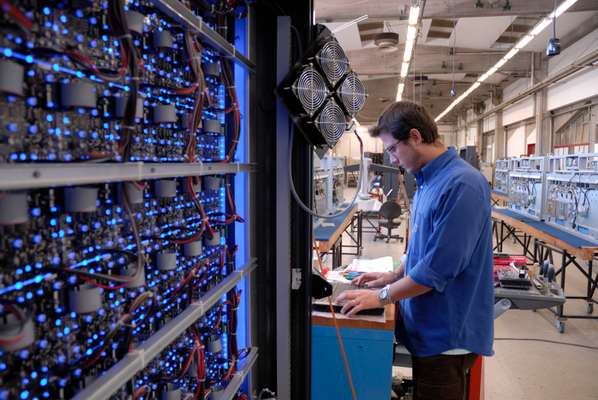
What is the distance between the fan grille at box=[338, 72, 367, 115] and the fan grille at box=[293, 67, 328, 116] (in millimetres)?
132

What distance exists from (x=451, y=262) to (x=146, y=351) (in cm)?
112

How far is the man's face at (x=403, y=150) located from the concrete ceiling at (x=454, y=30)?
4.82 m

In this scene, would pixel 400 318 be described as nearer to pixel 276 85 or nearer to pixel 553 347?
pixel 276 85

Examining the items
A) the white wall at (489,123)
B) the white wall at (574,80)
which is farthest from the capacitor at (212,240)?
the white wall at (489,123)

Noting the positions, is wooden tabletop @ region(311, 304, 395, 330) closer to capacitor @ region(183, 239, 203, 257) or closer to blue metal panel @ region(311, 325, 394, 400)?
blue metal panel @ region(311, 325, 394, 400)

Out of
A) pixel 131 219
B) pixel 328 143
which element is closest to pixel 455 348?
pixel 328 143

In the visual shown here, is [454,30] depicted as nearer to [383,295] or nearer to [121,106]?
[383,295]

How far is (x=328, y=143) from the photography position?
1751mm

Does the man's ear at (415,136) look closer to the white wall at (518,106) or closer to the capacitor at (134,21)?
the capacitor at (134,21)

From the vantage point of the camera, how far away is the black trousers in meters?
1.78

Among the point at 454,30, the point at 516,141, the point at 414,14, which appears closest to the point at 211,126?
the point at 414,14

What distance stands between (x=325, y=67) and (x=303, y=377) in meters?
1.34

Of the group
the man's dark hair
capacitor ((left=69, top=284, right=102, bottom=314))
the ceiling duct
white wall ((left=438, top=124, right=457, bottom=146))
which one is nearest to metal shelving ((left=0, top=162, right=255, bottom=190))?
capacitor ((left=69, top=284, right=102, bottom=314))

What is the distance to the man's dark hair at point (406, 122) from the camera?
176 cm
